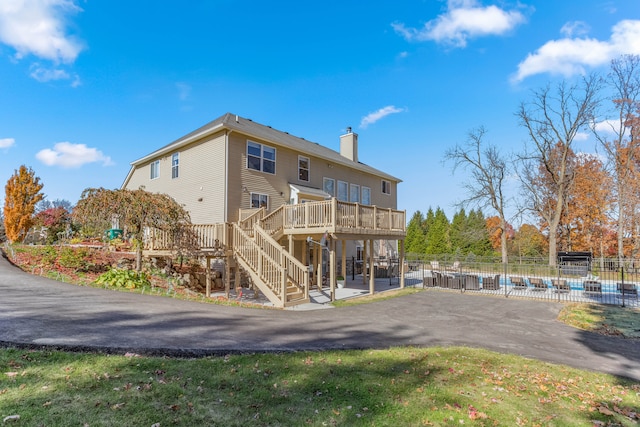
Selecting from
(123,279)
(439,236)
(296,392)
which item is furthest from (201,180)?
(439,236)

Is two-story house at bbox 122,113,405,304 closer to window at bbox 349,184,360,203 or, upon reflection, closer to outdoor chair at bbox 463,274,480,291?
window at bbox 349,184,360,203

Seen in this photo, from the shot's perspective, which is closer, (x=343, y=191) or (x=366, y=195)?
(x=343, y=191)

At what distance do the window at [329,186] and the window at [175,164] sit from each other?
8.18 m

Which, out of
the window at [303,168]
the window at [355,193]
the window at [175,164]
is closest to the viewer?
the window at [175,164]

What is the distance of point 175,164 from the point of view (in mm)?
17562

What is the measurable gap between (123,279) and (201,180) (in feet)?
20.1

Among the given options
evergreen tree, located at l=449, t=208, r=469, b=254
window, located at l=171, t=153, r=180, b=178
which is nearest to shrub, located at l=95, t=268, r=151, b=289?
window, located at l=171, t=153, r=180, b=178

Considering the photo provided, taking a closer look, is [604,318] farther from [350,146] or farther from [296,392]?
[350,146]

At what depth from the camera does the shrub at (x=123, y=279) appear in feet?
35.8

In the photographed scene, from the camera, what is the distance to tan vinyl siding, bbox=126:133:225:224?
48.6 ft

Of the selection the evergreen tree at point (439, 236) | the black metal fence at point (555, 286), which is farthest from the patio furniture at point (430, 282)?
the evergreen tree at point (439, 236)

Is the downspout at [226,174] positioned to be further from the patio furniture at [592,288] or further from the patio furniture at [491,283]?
the patio furniture at [592,288]

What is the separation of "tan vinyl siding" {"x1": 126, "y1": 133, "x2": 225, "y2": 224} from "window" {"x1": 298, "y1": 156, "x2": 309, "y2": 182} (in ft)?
15.8

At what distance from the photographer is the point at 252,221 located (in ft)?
43.8
